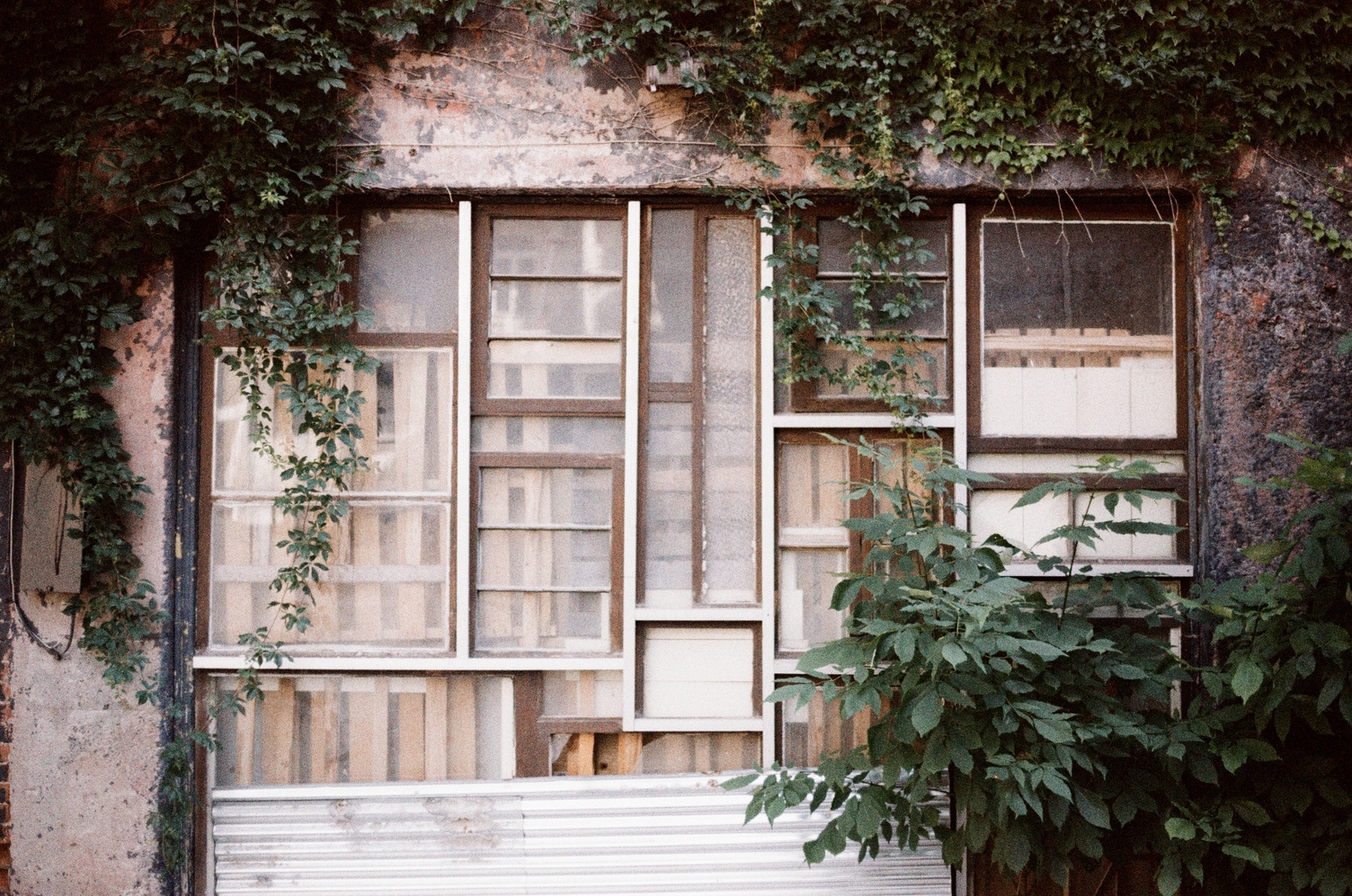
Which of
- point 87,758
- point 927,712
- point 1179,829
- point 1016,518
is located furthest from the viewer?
point 1016,518

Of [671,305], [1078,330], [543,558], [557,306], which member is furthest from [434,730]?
[1078,330]

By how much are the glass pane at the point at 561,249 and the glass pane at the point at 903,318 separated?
37.6 inches

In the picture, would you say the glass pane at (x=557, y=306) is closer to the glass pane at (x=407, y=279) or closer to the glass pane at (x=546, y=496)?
the glass pane at (x=407, y=279)

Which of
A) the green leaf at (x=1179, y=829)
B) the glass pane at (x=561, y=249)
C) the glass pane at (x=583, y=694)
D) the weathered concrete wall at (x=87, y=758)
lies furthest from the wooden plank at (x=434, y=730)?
the green leaf at (x=1179, y=829)

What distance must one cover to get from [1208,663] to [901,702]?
1.70 m

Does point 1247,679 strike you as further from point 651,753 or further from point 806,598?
point 651,753

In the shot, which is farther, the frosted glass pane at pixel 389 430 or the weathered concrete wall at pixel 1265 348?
the frosted glass pane at pixel 389 430

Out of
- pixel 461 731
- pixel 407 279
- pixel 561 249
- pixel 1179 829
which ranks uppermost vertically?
pixel 561 249

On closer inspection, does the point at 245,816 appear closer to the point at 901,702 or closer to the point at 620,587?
the point at 620,587

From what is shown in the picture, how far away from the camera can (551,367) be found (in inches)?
155

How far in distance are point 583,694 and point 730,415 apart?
139cm

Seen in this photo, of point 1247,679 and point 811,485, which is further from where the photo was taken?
point 811,485

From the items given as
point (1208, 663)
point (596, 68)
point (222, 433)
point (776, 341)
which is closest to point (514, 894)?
point (222, 433)

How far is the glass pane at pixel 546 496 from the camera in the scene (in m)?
3.91
